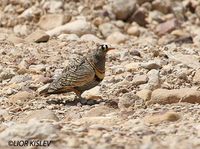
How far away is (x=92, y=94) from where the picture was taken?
27.0 ft

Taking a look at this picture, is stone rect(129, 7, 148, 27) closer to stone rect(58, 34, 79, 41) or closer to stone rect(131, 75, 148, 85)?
stone rect(58, 34, 79, 41)

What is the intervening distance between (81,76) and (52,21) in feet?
16.8

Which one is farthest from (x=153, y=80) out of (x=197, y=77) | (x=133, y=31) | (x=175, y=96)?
(x=133, y=31)

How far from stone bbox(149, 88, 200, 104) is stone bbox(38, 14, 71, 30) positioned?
206 inches

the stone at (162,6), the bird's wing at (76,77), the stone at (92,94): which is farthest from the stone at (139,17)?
the bird's wing at (76,77)

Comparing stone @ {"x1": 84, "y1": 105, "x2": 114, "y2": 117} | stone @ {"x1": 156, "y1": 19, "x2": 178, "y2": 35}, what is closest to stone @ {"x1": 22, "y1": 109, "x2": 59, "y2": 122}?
stone @ {"x1": 84, "y1": 105, "x2": 114, "y2": 117}

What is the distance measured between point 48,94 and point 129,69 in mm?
1707

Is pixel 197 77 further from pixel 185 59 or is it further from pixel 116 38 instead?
pixel 116 38

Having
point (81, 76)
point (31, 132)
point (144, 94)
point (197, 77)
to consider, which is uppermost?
point (31, 132)

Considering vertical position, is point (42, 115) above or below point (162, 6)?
above

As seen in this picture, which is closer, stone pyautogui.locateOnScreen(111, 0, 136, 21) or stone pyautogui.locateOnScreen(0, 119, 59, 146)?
stone pyautogui.locateOnScreen(0, 119, 59, 146)

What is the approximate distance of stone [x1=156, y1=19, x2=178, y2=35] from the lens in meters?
13.3

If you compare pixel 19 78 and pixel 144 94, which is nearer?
pixel 144 94

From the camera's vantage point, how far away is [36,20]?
12.9 meters
